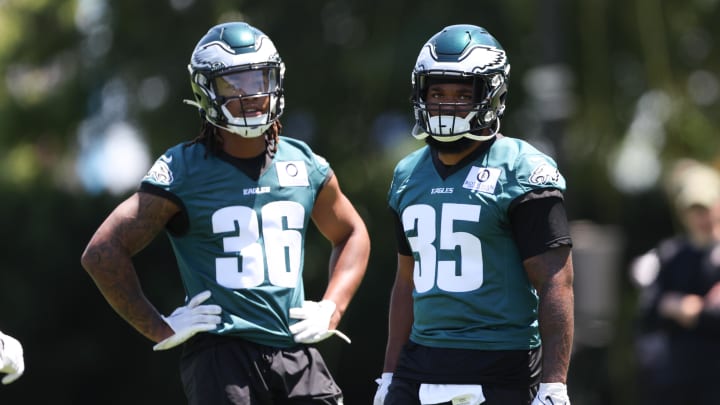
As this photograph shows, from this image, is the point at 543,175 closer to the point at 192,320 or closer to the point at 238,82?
the point at 238,82

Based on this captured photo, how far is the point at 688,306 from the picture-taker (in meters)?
8.80

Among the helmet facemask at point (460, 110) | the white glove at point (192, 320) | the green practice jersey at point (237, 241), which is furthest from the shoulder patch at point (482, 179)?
the white glove at point (192, 320)

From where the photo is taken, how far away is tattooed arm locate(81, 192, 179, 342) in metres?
5.67

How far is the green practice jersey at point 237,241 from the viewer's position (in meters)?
5.73

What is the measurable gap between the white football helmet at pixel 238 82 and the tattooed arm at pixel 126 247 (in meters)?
0.45

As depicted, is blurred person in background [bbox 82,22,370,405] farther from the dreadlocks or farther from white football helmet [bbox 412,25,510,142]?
white football helmet [bbox 412,25,510,142]

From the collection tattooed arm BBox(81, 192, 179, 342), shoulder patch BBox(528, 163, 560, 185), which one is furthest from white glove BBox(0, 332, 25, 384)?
shoulder patch BBox(528, 163, 560, 185)

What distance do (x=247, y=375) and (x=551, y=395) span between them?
4.28 ft

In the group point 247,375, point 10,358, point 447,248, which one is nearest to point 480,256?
point 447,248

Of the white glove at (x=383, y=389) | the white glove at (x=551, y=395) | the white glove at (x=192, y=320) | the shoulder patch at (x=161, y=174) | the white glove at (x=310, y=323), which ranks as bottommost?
the white glove at (x=383, y=389)

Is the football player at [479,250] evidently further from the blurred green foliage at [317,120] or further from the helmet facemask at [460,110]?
the blurred green foliage at [317,120]

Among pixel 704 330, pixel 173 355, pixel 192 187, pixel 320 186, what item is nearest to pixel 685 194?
pixel 704 330

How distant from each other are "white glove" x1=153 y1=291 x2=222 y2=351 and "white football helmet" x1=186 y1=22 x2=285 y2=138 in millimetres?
729

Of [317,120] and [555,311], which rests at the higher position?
[555,311]
